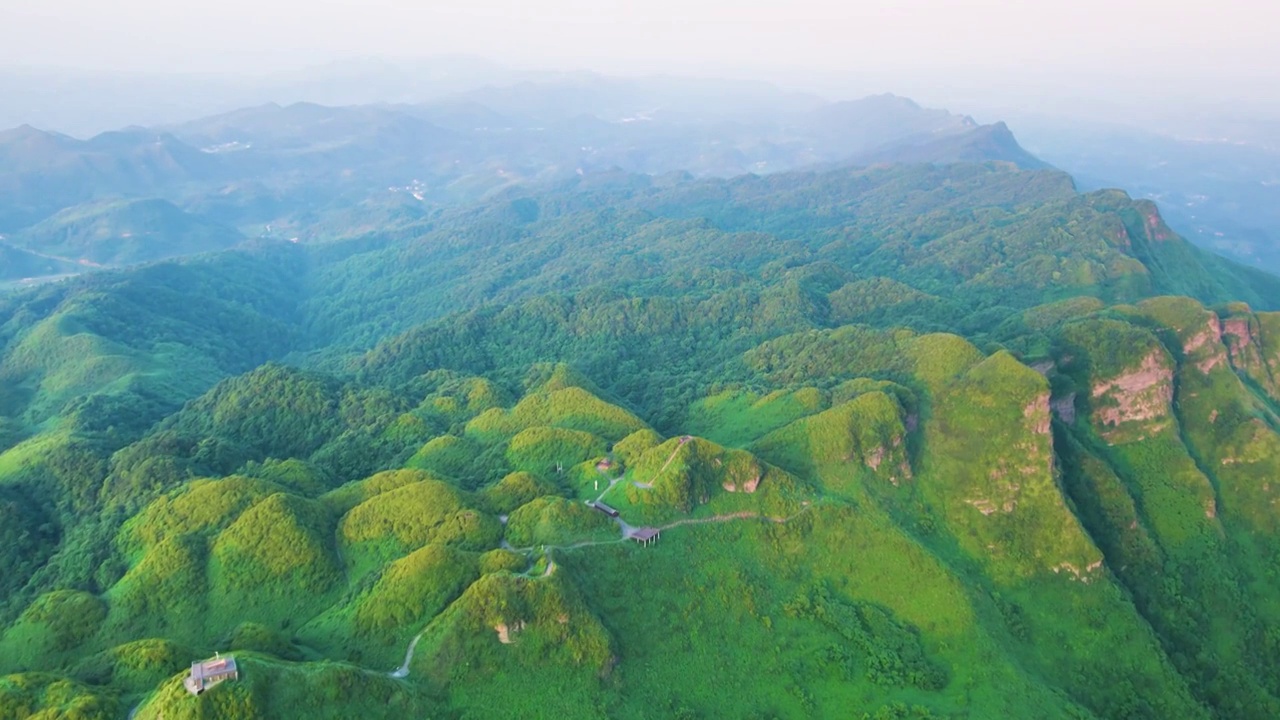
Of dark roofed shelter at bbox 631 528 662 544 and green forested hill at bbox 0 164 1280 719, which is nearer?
green forested hill at bbox 0 164 1280 719

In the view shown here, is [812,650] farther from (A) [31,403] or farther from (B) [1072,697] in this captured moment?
(A) [31,403]

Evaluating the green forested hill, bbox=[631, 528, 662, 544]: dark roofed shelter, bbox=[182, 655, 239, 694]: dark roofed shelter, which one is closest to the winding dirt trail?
the green forested hill

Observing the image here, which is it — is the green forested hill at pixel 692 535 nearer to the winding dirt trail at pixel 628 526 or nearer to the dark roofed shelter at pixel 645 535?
the winding dirt trail at pixel 628 526

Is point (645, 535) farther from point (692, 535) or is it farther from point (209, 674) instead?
point (209, 674)

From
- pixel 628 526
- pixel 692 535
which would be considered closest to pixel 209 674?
pixel 628 526

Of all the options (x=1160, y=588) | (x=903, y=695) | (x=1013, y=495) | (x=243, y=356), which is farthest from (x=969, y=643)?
(x=243, y=356)

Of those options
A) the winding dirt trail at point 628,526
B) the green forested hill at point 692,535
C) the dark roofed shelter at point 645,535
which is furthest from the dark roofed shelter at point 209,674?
the dark roofed shelter at point 645,535

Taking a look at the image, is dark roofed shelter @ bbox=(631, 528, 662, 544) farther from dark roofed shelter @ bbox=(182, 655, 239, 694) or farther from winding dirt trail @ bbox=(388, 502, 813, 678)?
dark roofed shelter @ bbox=(182, 655, 239, 694)
